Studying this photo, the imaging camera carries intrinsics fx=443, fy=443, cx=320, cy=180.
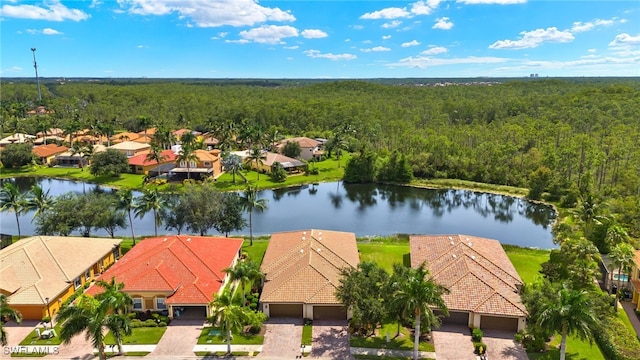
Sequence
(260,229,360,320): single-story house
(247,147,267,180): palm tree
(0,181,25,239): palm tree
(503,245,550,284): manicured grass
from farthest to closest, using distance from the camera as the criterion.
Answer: (247,147,267,180): palm tree → (0,181,25,239): palm tree → (503,245,550,284): manicured grass → (260,229,360,320): single-story house

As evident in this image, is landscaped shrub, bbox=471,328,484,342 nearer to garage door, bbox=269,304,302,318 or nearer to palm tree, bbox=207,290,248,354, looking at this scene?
garage door, bbox=269,304,302,318

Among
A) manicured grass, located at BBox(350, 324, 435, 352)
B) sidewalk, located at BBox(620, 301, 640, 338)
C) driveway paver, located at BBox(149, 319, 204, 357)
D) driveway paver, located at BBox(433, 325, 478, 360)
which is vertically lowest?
driveway paver, located at BBox(433, 325, 478, 360)

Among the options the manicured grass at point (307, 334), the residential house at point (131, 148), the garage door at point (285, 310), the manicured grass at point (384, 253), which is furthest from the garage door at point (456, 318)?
the residential house at point (131, 148)

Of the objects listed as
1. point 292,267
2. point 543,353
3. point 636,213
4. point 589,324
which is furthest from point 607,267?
point 292,267

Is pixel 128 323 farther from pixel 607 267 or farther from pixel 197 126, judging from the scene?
pixel 197 126

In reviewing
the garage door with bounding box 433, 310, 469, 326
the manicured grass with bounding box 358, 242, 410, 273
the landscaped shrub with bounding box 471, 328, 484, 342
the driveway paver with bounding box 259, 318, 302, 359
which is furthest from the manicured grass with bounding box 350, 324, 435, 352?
the manicured grass with bounding box 358, 242, 410, 273

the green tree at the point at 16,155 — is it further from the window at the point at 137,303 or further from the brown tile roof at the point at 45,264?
the window at the point at 137,303

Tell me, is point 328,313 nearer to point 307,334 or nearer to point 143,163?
point 307,334

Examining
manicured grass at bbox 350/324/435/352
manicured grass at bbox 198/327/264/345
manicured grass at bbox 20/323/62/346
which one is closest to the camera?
manicured grass at bbox 350/324/435/352
